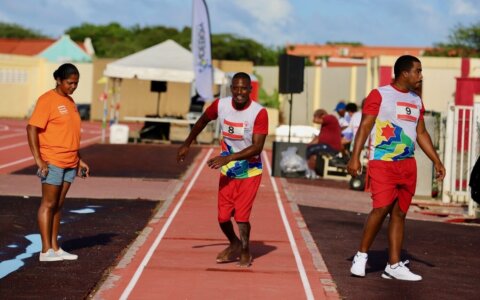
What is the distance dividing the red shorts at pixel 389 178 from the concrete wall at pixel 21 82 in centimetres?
5951

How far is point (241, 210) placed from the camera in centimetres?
1092

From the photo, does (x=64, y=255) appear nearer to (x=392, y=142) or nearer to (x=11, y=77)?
(x=392, y=142)

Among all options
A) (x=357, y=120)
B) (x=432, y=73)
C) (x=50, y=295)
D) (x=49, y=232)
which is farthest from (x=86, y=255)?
(x=432, y=73)

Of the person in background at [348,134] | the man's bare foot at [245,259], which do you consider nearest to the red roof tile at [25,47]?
the person in background at [348,134]

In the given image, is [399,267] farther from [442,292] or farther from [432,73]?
[432,73]

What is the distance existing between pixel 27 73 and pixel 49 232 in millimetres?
60442

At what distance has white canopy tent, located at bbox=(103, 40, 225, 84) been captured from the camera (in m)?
35.8

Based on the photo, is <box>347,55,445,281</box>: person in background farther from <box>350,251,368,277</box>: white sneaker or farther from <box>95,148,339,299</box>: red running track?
<box>95,148,339,299</box>: red running track

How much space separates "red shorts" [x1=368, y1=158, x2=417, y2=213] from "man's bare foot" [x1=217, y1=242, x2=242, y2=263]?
1617mm

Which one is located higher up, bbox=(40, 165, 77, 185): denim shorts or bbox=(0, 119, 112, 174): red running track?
bbox=(40, 165, 77, 185): denim shorts

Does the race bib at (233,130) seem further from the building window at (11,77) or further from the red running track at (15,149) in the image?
the building window at (11,77)

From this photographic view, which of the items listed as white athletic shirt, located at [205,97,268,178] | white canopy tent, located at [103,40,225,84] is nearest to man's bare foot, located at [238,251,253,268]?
white athletic shirt, located at [205,97,268,178]

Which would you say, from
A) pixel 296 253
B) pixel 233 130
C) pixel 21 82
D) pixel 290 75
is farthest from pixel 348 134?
pixel 21 82

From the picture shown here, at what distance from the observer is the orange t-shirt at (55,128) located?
1080 cm
